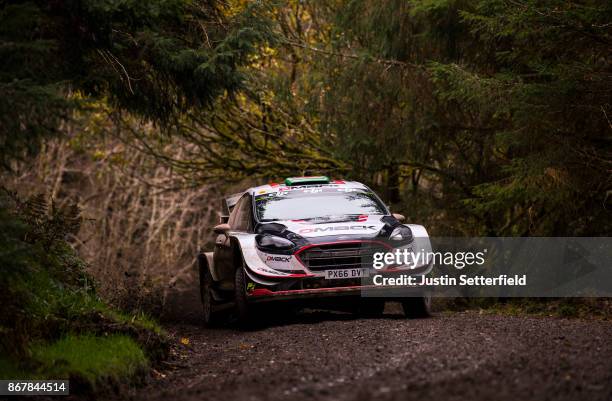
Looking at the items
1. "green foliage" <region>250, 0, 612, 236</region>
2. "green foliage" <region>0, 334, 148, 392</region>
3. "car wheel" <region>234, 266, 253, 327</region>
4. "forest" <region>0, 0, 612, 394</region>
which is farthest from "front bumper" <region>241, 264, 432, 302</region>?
"green foliage" <region>250, 0, 612, 236</region>

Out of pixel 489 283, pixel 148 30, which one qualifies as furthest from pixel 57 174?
pixel 148 30

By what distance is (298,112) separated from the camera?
21.9m

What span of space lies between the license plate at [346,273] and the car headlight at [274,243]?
1.97 ft

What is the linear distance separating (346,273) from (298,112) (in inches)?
399

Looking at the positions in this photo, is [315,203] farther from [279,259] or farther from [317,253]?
[279,259]

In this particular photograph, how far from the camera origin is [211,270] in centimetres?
1462

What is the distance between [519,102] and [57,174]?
17.7 metres

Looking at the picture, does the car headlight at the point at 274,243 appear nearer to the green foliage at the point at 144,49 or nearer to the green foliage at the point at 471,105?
the green foliage at the point at 144,49

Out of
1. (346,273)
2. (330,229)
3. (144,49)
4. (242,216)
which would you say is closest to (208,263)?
(242,216)

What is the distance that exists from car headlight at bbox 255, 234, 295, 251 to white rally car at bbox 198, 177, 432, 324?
13mm

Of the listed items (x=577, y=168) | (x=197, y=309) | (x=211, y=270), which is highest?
(x=577, y=168)

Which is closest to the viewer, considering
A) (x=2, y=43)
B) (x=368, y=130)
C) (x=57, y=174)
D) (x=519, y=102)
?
(x=2, y=43)

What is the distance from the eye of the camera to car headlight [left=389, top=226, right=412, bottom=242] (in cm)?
1249

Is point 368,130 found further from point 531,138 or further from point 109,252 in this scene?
point 109,252
